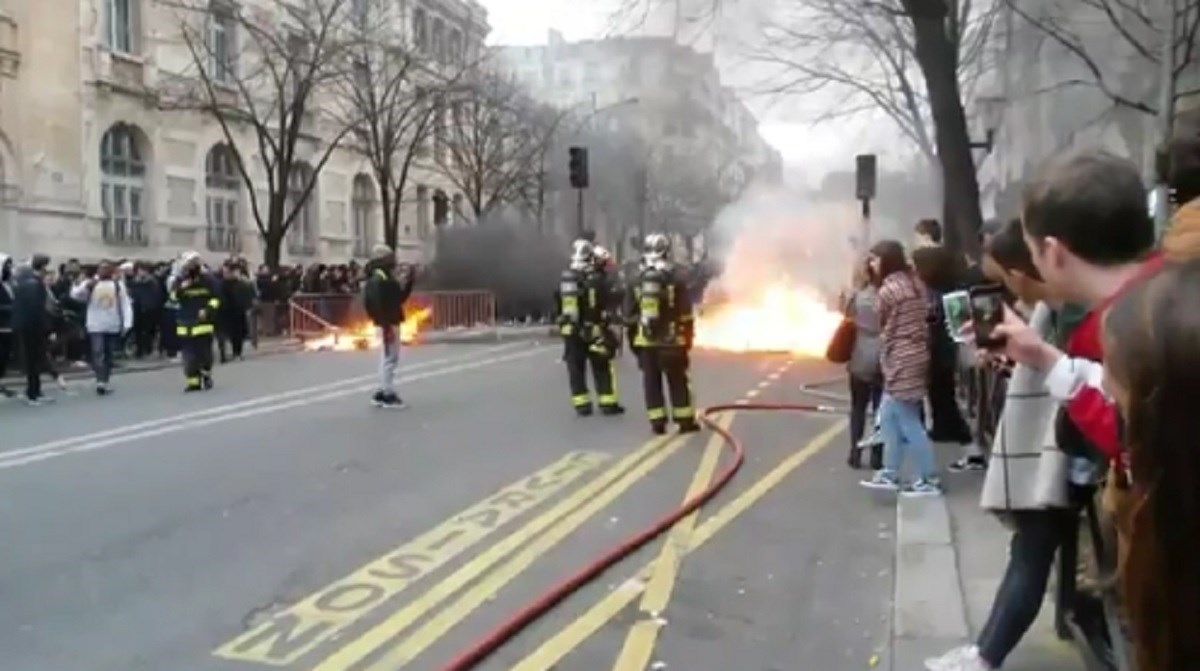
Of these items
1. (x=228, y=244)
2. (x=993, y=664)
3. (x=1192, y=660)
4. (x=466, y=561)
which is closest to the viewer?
(x=1192, y=660)

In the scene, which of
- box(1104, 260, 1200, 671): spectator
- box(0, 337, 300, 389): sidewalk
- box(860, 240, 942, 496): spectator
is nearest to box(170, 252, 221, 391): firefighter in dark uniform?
box(0, 337, 300, 389): sidewalk

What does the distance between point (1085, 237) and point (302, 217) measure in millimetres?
41089

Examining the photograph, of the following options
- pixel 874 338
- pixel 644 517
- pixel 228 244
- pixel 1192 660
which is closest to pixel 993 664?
pixel 1192 660

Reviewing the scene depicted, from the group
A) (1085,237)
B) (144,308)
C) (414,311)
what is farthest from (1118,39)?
(1085,237)

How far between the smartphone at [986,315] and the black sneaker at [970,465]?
592 centimetres

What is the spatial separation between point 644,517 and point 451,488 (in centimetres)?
168

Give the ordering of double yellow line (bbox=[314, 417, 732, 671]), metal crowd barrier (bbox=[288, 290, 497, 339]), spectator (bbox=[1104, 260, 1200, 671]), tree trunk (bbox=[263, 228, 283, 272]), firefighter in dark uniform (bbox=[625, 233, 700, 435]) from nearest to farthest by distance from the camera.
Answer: spectator (bbox=[1104, 260, 1200, 671]) < double yellow line (bbox=[314, 417, 732, 671]) < firefighter in dark uniform (bbox=[625, 233, 700, 435]) < metal crowd barrier (bbox=[288, 290, 497, 339]) < tree trunk (bbox=[263, 228, 283, 272])

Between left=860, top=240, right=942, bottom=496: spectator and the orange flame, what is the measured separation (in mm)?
15539

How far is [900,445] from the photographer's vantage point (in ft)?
28.7

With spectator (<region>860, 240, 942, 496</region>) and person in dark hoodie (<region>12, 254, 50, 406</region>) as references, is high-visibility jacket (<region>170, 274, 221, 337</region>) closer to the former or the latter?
person in dark hoodie (<region>12, 254, 50, 406</region>)

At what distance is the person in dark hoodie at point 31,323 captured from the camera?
1557cm

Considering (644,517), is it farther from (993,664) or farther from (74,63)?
(74,63)

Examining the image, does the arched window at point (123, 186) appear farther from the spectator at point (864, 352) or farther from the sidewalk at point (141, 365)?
the spectator at point (864, 352)

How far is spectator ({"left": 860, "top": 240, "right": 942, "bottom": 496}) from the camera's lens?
841 cm
